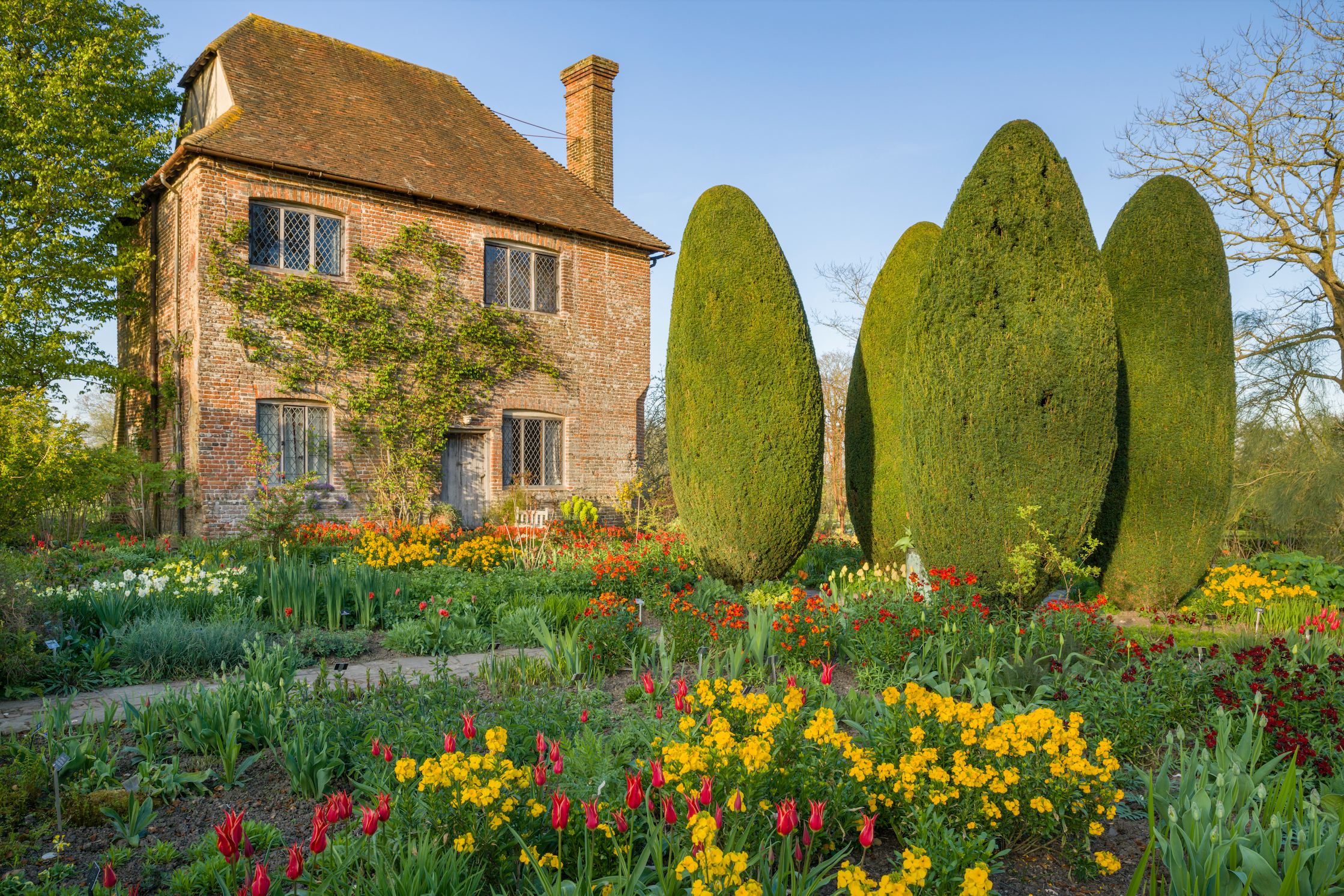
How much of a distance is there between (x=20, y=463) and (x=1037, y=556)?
31.8 ft

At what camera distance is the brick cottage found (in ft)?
37.3

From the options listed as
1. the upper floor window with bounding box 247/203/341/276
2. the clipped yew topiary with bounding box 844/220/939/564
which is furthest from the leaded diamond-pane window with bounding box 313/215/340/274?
the clipped yew topiary with bounding box 844/220/939/564

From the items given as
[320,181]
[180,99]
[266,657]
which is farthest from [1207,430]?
[180,99]

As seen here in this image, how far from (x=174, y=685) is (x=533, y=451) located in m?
9.75

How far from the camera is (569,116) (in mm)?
16828

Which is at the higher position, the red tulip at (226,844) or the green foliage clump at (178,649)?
the red tulip at (226,844)

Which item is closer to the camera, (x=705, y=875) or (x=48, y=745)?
(x=705, y=875)

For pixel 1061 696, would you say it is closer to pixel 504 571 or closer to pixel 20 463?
pixel 504 571

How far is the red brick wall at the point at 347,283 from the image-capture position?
36.7ft

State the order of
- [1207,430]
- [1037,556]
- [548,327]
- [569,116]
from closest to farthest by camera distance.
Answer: [1037,556] → [1207,430] → [548,327] → [569,116]

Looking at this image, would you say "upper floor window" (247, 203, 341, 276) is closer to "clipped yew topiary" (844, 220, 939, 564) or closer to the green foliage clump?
the green foliage clump

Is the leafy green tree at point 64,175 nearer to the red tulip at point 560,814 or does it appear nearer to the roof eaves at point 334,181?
the roof eaves at point 334,181

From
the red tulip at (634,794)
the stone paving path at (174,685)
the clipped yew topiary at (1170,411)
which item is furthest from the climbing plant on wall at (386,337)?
the red tulip at (634,794)

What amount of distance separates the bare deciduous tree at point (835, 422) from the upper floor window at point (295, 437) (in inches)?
399
